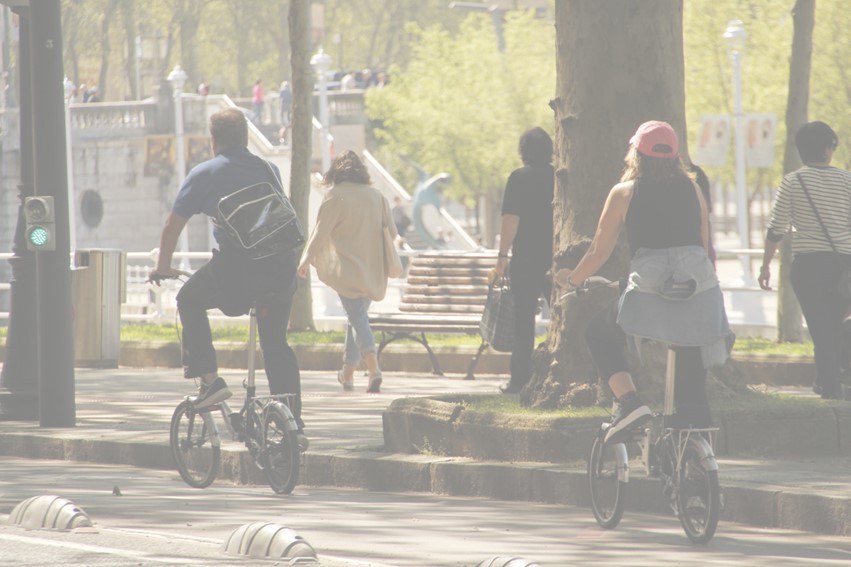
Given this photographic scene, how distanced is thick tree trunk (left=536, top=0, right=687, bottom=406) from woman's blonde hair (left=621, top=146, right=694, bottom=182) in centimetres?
197

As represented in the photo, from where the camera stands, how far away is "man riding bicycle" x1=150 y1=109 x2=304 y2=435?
9203 mm

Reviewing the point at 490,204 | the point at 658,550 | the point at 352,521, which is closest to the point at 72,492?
the point at 352,521

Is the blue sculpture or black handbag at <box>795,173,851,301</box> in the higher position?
the blue sculpture

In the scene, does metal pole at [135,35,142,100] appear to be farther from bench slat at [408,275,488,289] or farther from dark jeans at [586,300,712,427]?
dark jeans at [586,300,712,427]

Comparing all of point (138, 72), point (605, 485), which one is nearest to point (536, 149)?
point (605, 485)

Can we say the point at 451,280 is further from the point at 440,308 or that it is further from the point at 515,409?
the point at 515,409

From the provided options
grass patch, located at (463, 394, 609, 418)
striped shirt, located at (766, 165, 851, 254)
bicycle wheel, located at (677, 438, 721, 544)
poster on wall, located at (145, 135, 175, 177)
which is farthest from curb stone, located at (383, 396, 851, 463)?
poster on wall, located at (145, 135, 175, 177)

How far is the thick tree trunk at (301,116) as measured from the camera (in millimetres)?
18828

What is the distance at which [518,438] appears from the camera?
30.1 ft

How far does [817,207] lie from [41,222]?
4.65 m

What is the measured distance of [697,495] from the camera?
747 centimetres

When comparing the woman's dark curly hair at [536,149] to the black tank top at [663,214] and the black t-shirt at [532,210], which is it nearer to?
the black t-shirt at [532,210]

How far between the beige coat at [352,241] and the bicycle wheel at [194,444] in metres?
3.70

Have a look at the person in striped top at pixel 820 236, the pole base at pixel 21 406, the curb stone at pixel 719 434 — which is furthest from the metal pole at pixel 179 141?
the curb stone at pixel 719 434
